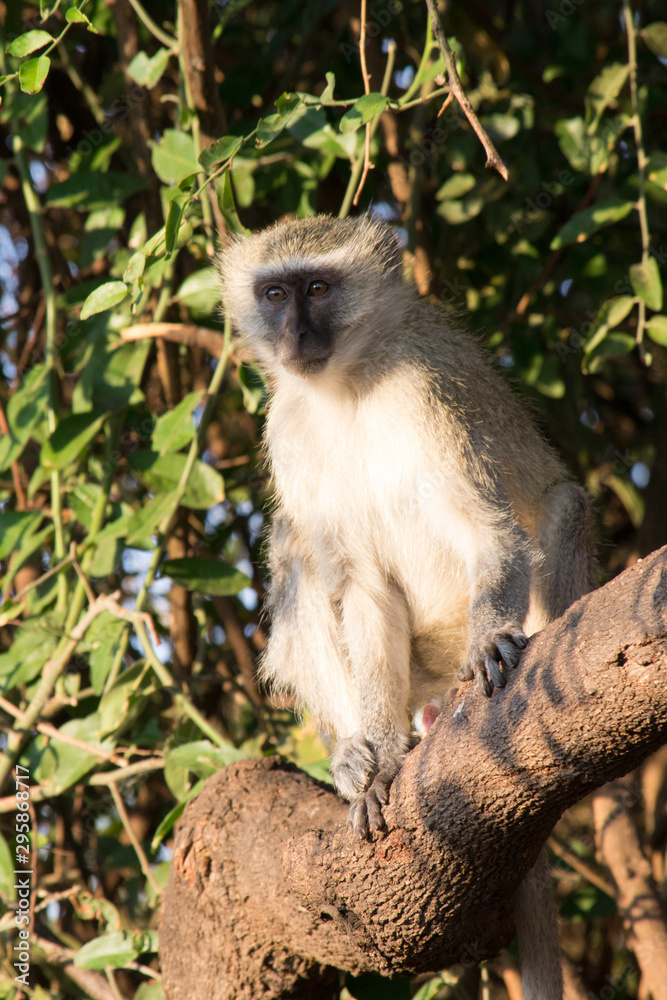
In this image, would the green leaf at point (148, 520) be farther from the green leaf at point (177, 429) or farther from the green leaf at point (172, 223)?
the green leaf at point (172, 223)

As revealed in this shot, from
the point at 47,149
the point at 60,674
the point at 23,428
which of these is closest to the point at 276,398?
the point at 23,428

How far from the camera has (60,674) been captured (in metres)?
3.55

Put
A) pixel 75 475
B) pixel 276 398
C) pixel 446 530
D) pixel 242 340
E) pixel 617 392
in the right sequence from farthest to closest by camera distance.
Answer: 1. pixel 617 392
2. pixel 75 475
3. pixel 242 340
4. pixel 276 398
5. pixel 446 530

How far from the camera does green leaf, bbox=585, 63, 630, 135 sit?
3.72 m

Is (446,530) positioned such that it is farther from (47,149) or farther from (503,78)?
(47,149)

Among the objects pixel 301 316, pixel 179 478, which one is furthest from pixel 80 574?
pixel 301 316

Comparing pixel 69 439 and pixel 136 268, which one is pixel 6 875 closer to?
pixel 69 439

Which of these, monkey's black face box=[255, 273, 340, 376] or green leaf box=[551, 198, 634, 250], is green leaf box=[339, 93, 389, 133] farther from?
green leaf box=[551, 198, 634, 250]

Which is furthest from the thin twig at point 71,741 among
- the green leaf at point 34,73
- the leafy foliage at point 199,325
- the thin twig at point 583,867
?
the green leaf at point 34,73

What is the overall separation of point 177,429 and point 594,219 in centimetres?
166

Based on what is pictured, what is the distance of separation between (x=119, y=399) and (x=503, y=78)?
2.18 metres

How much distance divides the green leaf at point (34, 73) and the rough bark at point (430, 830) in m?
1.83

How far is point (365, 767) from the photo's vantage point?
9.66 feet

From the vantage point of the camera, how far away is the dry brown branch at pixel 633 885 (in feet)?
11.9
